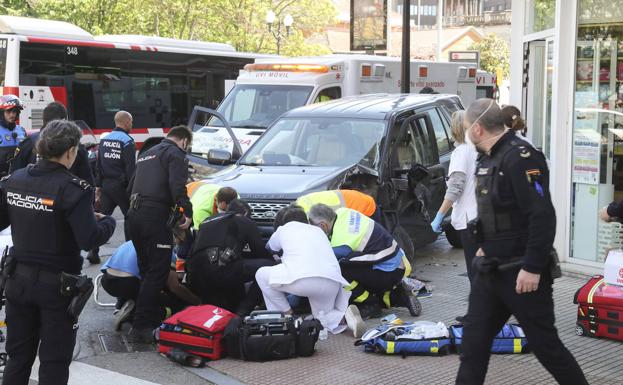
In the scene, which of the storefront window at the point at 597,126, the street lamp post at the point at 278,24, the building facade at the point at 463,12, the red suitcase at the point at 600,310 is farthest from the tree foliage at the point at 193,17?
the building facade at the point at 463,12

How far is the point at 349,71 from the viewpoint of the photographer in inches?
591

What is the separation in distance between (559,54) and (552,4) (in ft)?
2.40

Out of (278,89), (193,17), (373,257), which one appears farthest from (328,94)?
(193,17)

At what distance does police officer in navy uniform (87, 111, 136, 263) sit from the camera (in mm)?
9797

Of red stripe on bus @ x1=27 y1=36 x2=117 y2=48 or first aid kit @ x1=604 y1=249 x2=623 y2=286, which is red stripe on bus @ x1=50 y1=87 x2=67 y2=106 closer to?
red stripe on bus @ x1=27 y1=36 x2=117 y2=48

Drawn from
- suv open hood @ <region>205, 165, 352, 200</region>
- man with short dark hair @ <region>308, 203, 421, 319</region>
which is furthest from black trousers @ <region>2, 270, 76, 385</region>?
suv open hood @ <region>205, 165, 352, 200</region>

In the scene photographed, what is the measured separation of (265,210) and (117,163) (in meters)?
2.16

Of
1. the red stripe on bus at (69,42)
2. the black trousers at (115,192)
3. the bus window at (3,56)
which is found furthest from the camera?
the red stripe on bus at (69,42)

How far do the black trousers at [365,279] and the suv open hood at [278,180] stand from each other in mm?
1230

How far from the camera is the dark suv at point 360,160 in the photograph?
29.1 ft

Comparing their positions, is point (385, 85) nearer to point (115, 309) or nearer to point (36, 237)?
point (115, 309)

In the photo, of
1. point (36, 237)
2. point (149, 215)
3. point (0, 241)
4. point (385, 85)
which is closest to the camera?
point (36, 237)

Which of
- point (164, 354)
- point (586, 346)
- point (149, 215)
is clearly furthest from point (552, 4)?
point (164, 354)

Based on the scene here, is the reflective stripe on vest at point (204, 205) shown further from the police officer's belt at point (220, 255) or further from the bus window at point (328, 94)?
the bus window at point (328, 94)
